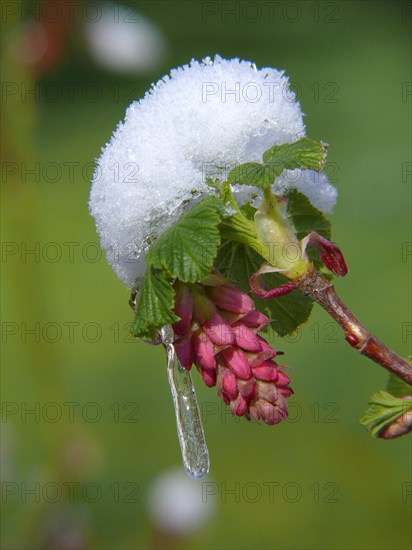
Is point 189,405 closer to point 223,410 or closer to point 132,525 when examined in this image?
point 132,525

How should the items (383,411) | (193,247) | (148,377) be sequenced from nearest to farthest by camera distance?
(193,247) → (383,411) → (148,377)

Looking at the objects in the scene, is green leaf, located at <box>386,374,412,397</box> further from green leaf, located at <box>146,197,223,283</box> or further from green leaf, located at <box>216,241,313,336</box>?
green leaf, located at <box>146,197,223,283</box>

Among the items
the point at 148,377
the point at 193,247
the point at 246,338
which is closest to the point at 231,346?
the point at 246,338

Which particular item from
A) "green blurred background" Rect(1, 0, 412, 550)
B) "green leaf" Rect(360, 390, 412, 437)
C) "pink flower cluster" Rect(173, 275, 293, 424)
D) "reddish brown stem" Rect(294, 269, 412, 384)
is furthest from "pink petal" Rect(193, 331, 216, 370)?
"green blurred background" Rect(1, 0, 412, 550)

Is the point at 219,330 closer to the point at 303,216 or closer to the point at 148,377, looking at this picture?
the point at 303,216

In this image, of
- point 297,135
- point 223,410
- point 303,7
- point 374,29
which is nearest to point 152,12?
point 303,7

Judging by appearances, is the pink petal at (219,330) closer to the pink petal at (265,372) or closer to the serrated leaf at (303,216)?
the pink petal at (265,372)
